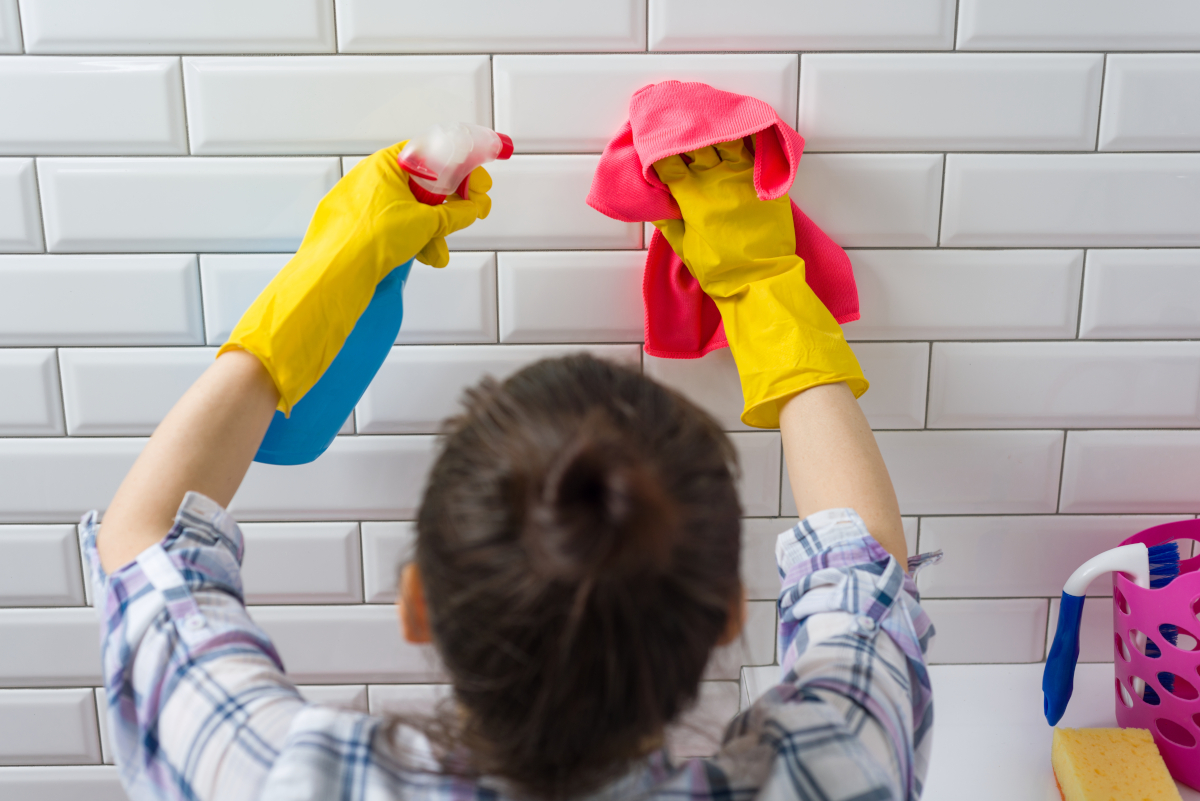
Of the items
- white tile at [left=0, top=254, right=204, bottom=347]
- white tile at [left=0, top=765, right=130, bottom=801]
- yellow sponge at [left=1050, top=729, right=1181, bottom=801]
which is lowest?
white tile at [left=0, top=765, right=130, bottom=801]

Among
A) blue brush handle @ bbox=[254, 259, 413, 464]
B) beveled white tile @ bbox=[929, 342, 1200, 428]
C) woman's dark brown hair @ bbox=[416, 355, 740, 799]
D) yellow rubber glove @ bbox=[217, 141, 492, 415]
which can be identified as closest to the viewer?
woman's dark brown hair @ bbox=[416, 355, 740, 799]

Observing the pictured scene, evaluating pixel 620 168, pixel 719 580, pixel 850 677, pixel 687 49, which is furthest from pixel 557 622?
pixel 687 49

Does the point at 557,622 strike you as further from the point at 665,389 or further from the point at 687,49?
the point at 687,49

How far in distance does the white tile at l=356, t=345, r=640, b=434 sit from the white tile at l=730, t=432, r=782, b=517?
0.16 metres

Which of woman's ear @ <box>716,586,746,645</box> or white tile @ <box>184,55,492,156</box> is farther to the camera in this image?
white tile @ <box>184,55,492,156</box>

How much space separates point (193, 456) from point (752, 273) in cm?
50

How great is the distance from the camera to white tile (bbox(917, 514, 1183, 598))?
2.99 ft

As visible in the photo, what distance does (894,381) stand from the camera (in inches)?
34.0

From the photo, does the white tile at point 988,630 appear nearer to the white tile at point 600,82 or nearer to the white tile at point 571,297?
the white tile at point 571,297

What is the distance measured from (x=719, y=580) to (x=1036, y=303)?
2.05 ft

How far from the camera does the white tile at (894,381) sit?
33.8 inches

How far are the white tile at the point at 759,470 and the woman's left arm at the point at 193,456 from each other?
19.2 inches

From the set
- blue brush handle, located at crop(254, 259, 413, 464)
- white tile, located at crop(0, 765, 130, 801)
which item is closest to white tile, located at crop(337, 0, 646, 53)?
blue brush handle, located at crop(254, 259, 413, 464)

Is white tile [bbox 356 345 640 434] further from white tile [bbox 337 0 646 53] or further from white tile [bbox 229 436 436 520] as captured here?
white tile [bbox 337 0 646 53]
